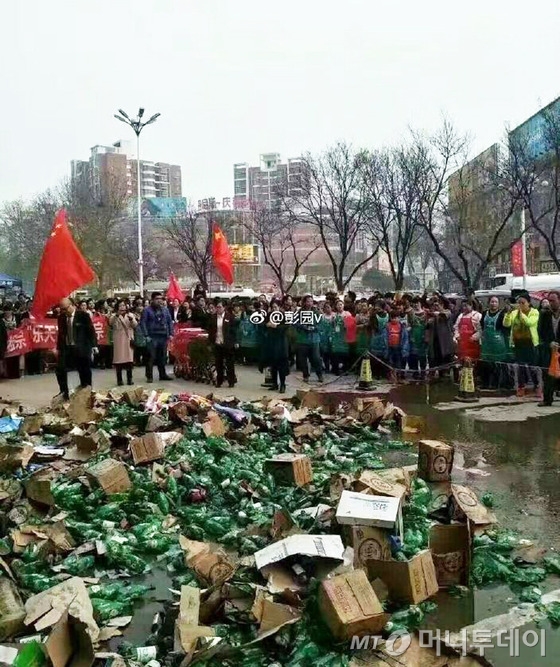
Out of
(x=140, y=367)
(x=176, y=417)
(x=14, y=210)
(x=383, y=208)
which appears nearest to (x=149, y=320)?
(x=140, y=367)

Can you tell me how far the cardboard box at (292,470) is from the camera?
7.05 m

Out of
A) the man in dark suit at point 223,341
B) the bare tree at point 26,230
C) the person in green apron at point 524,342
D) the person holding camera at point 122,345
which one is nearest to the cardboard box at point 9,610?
the man in dark suit at point 223,341

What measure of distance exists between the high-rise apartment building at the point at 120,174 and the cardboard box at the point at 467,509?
3712 cm

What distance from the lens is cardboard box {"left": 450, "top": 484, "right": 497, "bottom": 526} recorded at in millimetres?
5742

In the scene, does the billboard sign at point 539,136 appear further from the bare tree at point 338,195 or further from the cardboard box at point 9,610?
the cardboard box at point 9,610

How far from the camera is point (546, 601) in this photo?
477cm

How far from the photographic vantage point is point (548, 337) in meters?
11.9

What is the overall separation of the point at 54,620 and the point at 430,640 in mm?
2226

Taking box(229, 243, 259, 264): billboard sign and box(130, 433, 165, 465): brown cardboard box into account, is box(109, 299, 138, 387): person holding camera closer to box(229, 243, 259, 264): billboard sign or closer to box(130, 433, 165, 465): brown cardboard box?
box(130, 433, 165, 465): brown cardboard box

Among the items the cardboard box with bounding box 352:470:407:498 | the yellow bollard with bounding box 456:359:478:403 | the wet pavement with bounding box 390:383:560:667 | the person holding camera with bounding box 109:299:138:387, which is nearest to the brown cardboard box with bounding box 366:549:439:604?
the wet pavement with bounding box 390:383:560:667

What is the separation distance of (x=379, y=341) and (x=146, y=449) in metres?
8.39

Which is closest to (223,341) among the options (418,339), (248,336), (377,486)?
(248,336)

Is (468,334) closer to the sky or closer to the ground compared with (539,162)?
closer to the ground

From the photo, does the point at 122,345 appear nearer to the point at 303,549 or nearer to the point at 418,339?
the point at 418,339
